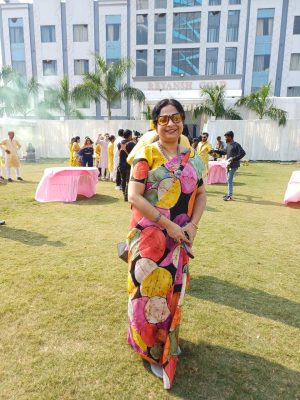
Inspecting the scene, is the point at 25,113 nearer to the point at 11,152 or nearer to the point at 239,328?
the point at 11,152

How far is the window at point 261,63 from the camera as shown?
29.1m

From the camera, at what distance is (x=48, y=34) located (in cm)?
3080

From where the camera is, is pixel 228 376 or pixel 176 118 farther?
pixel 228 376

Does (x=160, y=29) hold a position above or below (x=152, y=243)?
above

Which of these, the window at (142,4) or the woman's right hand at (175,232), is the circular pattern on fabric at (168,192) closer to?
the woman's right hand at (175,232)

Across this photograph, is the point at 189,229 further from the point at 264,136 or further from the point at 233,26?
the point at 233,26

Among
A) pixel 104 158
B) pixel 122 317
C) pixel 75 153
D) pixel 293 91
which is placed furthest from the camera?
pixel 293 91

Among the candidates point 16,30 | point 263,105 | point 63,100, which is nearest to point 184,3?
point 63,100

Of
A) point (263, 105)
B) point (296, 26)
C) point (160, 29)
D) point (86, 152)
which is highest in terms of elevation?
point (160, 29)

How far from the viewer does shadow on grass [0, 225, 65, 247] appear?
4.79 m

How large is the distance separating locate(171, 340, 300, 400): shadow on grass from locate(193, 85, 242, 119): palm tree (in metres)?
18.5

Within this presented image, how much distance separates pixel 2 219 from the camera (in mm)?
6039

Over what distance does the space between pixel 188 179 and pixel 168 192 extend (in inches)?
6.3

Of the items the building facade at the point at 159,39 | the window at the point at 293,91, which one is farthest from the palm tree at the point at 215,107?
the window at the point at 293,91
